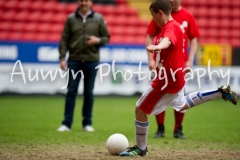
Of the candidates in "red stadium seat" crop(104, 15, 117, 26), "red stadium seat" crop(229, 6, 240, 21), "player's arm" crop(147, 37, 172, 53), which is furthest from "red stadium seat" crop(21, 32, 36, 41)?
"player's arm" crop(147, 37, 172, 53)

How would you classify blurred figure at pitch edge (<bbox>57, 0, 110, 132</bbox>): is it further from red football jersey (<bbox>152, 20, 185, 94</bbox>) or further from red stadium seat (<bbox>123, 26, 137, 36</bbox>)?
red stadium seat (<bbox>123, 26, 137, 36</bbox>)

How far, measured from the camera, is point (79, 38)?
873cm

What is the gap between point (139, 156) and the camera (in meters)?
5.96

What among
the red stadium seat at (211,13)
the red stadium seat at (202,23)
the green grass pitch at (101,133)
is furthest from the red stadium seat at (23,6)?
the red stadium seat at (211,13)

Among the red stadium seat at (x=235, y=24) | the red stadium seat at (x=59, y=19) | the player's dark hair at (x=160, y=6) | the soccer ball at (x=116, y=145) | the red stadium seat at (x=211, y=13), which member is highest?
the player's dark hair at (x=160, y=6)

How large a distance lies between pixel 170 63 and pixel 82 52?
319 cm

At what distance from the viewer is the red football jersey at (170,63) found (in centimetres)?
572

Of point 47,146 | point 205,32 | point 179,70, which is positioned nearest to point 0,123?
point 47,146

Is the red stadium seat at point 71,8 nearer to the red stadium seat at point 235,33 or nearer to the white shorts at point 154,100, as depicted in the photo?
the red stadium seat at point 235,33

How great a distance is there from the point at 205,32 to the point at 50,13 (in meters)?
6.36

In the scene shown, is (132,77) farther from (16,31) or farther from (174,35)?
(174,35)

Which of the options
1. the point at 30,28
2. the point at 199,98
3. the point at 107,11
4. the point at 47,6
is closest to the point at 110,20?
the point at 107,11

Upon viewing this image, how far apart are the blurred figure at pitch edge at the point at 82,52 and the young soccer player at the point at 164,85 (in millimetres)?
2739

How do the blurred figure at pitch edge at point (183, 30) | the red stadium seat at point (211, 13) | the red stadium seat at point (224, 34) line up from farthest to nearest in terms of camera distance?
the red stadium seat at point (211, 13) → the red stadium seat at point (224, 34) → the blurred figure at pitch edge at point (183, 30)
